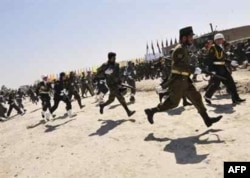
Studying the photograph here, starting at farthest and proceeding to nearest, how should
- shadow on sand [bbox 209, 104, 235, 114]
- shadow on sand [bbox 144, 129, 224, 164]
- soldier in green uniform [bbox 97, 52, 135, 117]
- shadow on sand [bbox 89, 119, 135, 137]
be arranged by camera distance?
soldier in green uniform [bbox 97, 52, 135, 117]
shadow on sand [bbox 89, 119, 135, 137]
shadow on sand [bbox 209, 104, 235, 114]
shadow on sand [bbox 144, 129, 224, 164]

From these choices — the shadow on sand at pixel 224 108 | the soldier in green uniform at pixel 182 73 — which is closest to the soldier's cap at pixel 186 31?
the soldier in green uniform at pixel 182 73

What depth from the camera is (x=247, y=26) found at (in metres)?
71.9

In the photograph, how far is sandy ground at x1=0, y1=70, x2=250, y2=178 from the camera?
22.4 ft

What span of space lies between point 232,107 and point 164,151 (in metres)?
3.59

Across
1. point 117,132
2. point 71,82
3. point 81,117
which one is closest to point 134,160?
point 117,132

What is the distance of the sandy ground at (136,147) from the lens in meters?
6.84

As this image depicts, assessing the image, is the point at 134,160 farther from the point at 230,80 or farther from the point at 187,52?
the point at 230,80

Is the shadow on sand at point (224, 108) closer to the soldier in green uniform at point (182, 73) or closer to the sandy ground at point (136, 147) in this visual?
the sandy ground at point (136, 147)

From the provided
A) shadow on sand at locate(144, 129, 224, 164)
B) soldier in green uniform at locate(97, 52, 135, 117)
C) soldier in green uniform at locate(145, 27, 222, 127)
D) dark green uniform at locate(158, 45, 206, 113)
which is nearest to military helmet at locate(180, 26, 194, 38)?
Answer: soldier in green uniform at locate(145, 27, 222, 127)

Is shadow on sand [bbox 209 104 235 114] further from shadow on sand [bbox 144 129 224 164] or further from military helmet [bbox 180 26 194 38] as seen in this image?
military helmet [bbox 180 26 194 38]

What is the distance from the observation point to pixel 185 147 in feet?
25.4

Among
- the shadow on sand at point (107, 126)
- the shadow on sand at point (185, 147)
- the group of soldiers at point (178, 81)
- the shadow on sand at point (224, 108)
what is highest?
the group of soldiers at point (178, 81)

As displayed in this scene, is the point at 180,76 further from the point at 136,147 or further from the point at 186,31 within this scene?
the point at 136,147

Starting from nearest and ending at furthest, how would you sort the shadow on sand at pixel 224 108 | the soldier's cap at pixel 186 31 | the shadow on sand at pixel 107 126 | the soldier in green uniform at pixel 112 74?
the soldier's cap at pixel 186 31, the shadow on sand at pixel 224 108, the shadow on sand at pixel 107 126, the soldier in green uniform at pixel 112 74
